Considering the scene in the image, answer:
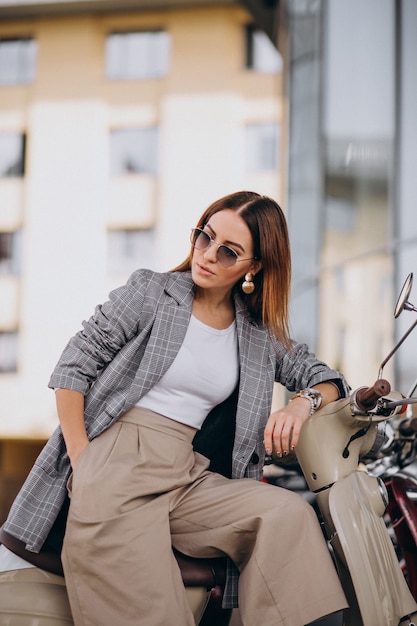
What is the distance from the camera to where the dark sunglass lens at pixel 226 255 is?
2047 mm

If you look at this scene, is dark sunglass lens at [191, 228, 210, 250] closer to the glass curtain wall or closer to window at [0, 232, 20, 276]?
the glass curtain wall

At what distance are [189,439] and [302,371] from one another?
359 mm

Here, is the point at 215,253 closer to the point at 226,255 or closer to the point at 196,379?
the point at 226,255

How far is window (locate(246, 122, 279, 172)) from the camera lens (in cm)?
2158


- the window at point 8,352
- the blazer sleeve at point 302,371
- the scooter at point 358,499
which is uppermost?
the blazer sleeve at point 302,371

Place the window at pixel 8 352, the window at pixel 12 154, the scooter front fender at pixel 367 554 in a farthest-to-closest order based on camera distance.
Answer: the window at pixel 12 154
the window at pixel 8 352
the scooter front fender at pixel 367 554

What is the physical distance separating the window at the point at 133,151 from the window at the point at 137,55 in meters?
1.55

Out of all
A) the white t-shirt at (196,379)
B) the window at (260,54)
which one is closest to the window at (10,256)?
the window at (260,54)

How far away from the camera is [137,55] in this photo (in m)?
23.1

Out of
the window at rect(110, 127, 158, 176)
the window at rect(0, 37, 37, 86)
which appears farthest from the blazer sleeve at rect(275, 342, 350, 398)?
the window at rect(0, 37, 37, 86)

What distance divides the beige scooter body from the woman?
50 millimetres

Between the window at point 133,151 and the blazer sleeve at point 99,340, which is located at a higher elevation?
the window at point 133,151

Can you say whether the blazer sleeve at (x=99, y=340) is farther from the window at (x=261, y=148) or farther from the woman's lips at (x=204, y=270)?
the window at (x=261, y=148)

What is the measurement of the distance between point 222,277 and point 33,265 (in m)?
20.8
